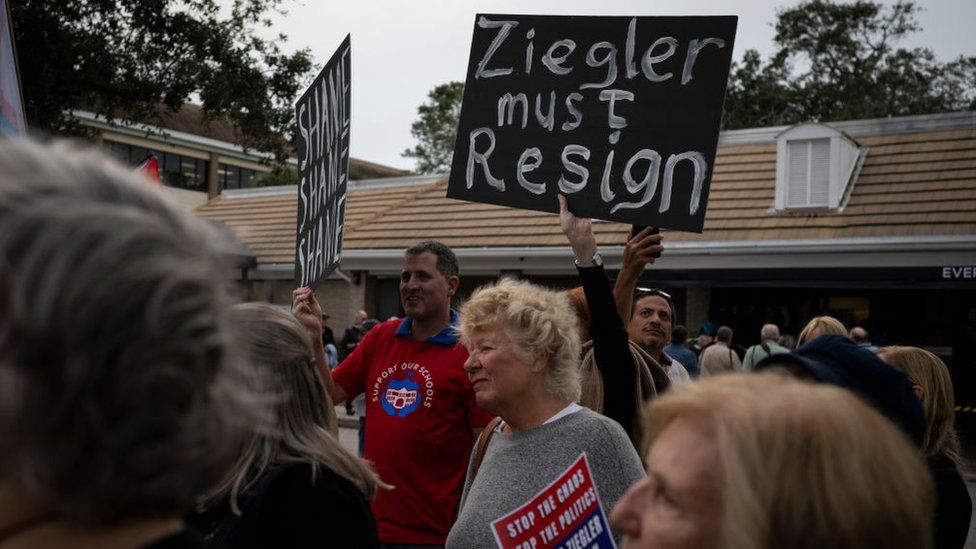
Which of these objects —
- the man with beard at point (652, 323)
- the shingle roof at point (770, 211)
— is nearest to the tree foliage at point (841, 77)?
the shingle roof at point (770, 211)

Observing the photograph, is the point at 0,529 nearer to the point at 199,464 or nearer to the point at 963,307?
the point at 199,464

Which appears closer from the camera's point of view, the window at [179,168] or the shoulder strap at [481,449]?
the shoulder strap at [481,449]

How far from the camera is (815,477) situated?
4.51ft

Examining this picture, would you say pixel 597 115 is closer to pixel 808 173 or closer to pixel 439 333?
A: pixel 439 333

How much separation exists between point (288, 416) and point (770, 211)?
15.6 meters

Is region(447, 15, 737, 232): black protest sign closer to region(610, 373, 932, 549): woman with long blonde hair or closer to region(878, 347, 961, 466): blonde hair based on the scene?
region(878, 347, 961, 466): blonde hair

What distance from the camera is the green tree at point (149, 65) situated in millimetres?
9898

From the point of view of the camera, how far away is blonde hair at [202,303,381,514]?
7.80 ft

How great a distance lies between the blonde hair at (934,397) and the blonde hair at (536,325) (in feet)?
3.96

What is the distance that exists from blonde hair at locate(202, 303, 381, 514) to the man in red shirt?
141 cm

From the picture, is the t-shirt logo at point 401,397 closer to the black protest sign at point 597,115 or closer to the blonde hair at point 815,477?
the black protest sign at point 597,115

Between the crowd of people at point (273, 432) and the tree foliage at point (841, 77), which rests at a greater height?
the tree foliage at point (841, 77)

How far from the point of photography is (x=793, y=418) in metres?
1.43

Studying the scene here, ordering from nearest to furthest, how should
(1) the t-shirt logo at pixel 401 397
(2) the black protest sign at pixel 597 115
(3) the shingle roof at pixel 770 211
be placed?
1. (2) the black protest sign at pixel 597 115
2. (1) the t-shirt logo at pixel 401 397
3. (3) the shingle roof at pixel 770 211
